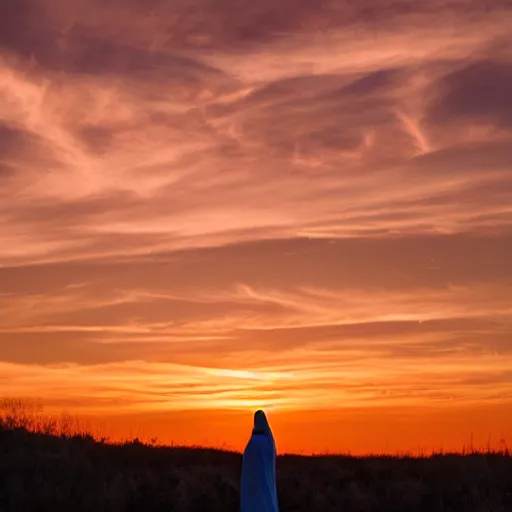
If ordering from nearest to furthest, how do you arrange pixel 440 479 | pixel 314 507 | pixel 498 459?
pixel 314 507 → pixel 440 479 → pixel 498 459

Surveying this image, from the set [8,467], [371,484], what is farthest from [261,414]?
[8,467]

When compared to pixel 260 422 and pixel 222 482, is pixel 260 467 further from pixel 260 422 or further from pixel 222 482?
pixel 222 482

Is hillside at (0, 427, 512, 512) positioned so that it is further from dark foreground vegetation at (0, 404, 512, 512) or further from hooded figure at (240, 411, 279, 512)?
hooded figure at (240, 411, 279, 512)

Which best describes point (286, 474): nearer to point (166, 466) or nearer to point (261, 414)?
point (166, 466)

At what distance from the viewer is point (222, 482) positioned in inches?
1115

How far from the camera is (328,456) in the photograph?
31.8m

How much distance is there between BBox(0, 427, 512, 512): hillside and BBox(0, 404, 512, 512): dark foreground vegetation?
0.08 feet

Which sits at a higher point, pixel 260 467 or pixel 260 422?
pixel 260 422

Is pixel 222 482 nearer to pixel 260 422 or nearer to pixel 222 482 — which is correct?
pixel 222 482

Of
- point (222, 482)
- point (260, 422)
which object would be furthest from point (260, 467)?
point (222, 482)

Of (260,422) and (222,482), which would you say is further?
(222,482)

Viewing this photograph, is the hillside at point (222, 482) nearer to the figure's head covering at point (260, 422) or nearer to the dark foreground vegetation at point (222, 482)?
the dark foreground vegetation at point (222, 482)

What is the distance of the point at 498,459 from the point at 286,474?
6.39 meters

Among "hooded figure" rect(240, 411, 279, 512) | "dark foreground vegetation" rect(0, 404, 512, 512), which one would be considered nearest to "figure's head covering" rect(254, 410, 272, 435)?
"hooded figure" rect(240, 411, 279, 512)
